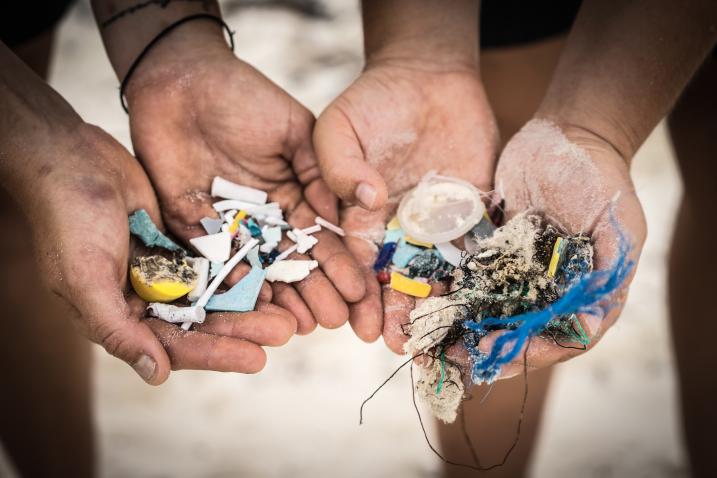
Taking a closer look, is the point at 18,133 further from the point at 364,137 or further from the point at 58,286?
the point at 364,137

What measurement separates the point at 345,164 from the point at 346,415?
1633mm

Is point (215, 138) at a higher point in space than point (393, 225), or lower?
higher

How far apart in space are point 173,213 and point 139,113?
1.58ft

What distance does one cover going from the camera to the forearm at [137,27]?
2635 mm

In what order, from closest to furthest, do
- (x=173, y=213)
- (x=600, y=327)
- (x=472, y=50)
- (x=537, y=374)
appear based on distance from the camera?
(x=600, y=327)
(x=173, y=213)
(x=472, y=50)
(x=537, y=374)

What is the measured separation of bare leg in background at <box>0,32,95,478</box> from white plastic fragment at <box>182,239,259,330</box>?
1.42 metres

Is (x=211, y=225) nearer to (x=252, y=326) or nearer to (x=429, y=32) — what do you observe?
(x=252, y=326)

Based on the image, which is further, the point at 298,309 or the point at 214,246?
the point at 214,246

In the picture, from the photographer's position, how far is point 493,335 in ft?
5.46

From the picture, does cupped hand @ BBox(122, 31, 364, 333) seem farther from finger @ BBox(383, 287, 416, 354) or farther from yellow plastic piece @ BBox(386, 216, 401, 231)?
finger @ BBox(383, 287, 416, 354)

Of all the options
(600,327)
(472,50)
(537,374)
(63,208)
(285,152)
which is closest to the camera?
(600,327)

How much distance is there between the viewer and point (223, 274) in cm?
213

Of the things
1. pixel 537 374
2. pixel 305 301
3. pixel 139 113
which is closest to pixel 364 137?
pixel 305 301

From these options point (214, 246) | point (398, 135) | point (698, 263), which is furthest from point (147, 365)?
point (698, 263)
